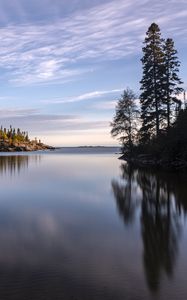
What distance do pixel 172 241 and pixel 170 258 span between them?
1.47m

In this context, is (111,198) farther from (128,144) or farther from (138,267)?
(128,144)

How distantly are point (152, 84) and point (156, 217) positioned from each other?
110 feet

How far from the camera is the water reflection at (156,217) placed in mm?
7270

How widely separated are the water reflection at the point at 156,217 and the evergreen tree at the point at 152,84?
20.8 m

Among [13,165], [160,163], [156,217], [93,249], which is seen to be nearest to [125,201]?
[156,217]

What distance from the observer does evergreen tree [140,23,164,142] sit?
42.4 metres

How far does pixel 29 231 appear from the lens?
10055 millimetres

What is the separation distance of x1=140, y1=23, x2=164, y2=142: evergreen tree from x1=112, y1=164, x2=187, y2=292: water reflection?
68.3 ft

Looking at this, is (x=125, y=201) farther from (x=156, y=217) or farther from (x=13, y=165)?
(x=13, y=165)

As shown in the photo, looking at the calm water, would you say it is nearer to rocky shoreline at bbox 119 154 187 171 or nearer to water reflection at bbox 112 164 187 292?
water reflection at bbox 112 164 187 292

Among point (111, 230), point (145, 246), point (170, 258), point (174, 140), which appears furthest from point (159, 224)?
point (174, 140)

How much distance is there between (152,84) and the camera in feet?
143

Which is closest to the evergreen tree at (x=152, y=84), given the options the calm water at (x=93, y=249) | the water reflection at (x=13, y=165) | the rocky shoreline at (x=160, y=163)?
the rocky shoreline at (x=160, y=163)

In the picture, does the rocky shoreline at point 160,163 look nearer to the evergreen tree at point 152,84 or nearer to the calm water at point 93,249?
the evergreen tree at point 152,84
